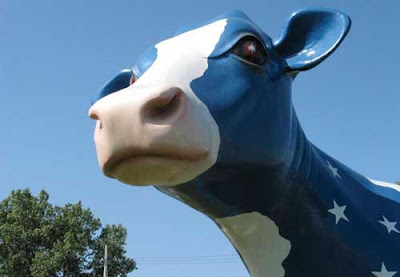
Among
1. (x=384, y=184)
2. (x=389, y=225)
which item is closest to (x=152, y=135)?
(x=389, y=225)

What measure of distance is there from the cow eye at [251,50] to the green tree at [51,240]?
2207 cm

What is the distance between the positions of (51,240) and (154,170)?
77.9ft

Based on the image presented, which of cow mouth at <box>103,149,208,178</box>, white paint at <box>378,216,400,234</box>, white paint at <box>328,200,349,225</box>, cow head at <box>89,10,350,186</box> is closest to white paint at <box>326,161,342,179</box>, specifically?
white paint at <box>328,200,349,225</box>

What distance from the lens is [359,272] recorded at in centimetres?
271

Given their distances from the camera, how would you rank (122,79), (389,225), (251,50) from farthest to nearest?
(122,79) → (389,225) → (251,50)

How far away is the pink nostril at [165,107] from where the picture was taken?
6.27 ft

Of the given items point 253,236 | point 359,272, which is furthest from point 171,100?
point 359,272

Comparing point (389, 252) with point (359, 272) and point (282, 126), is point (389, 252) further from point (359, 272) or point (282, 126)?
point (282, 126)

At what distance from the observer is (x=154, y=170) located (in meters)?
2.04

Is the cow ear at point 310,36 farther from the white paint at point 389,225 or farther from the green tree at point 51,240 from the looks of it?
the green tree at point 51,240

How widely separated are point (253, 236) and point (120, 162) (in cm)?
89

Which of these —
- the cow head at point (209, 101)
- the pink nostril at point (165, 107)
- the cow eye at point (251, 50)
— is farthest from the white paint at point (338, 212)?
the pink nostril at point (165, 107)

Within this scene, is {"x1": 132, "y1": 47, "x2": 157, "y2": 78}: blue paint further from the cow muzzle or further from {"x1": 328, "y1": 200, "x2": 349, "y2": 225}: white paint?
{"x1": 328, "y1": 200, "x2": 349, "y2": 225}: white paint

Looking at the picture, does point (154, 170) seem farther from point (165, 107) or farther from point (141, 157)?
point (165, 107)
